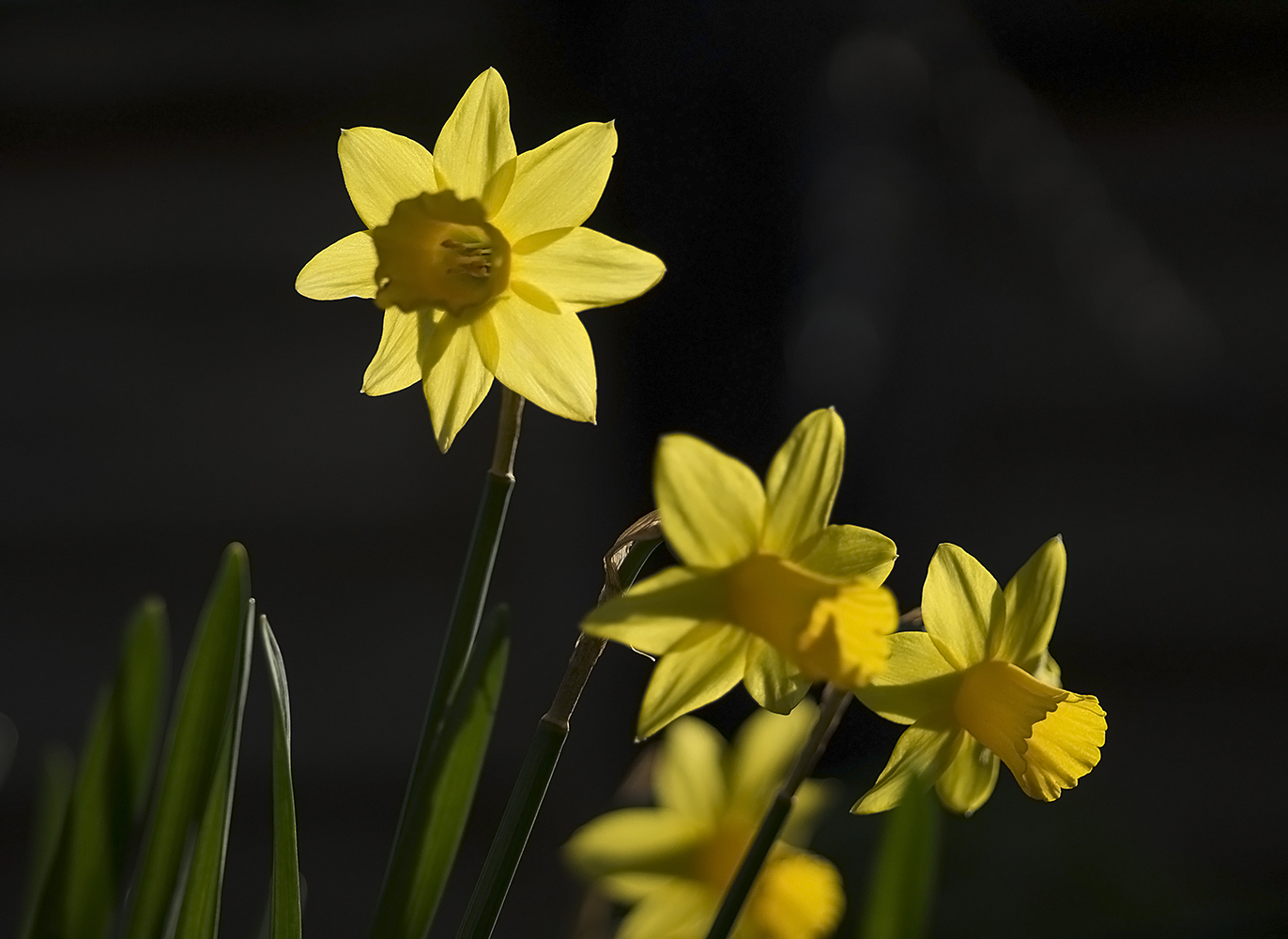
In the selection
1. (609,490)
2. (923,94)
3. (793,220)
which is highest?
(923,94)

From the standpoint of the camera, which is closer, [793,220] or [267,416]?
[793,220]

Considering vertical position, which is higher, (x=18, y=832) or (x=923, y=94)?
(x=923, y=94)

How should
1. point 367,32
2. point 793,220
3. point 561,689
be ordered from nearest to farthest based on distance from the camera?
1. point 561,689
2. point 793,220
3. point 367,32

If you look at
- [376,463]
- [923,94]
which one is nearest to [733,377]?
[923,94]

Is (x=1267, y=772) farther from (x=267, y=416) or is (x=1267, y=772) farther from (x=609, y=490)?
(x=267, y=416)

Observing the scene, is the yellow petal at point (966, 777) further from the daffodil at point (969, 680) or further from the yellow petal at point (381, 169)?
the yellow petal at point (381, 169)

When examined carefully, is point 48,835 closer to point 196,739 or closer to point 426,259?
point 196,739
